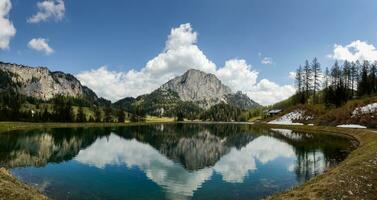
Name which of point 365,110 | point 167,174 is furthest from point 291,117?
point 167,174

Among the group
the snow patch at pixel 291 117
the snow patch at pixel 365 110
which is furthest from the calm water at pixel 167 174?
the snow patch at pixel 291 117

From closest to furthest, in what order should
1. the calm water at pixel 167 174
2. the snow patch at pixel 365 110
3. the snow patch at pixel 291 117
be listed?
1. the calm water at pixel 167 174
2. the snow patch at pixel 365 110
3. the snow patch at pixel 291 117

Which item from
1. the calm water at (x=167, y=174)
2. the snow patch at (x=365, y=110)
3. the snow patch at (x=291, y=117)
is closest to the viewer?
the calm water at (x=167, y=174)

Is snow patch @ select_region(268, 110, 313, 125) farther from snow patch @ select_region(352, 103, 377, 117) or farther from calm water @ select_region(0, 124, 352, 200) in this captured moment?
calm water @ select_region(0, 124, 352, 200)

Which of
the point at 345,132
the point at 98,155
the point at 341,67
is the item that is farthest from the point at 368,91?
the point at 98,155

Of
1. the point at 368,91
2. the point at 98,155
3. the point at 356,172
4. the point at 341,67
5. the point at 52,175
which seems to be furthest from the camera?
the point at 341,67

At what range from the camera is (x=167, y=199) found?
3262cm


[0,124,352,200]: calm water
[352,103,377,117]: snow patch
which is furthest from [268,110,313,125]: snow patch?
[0,124,352,200]: calm water

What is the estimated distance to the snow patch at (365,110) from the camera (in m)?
107

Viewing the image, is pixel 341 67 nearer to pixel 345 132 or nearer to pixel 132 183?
pixel 345 132

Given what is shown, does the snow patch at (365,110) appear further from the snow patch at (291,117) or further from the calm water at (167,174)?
the calm water at (167,174)

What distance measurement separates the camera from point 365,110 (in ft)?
359

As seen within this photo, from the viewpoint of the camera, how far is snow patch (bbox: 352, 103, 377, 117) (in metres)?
107

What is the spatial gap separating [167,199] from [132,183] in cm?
959
